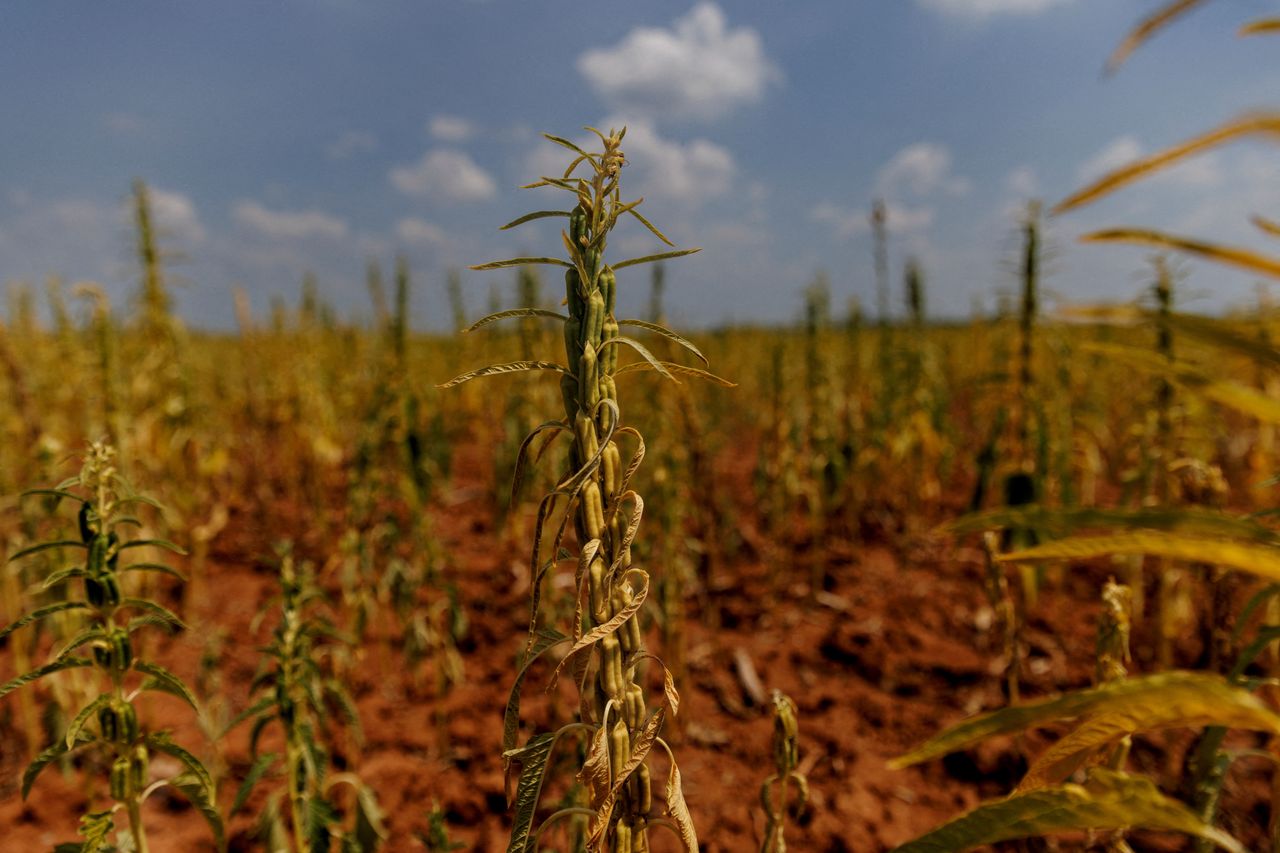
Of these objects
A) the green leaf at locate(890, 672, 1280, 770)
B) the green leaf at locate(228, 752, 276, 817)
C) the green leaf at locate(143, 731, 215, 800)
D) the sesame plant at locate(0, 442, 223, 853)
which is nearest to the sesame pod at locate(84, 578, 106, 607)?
the sesame plant at locate(0, 442, 223, 853)

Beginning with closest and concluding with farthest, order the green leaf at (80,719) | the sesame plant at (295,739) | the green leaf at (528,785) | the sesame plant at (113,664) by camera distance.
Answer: the green leaf at (528,785), the green leaf at (80,719), the sesame plant at (113,664), the sesame plant at (295,739)

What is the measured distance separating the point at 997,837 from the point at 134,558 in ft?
14.3

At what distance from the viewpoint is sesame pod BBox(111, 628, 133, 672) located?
49.5 inches

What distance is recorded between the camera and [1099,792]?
2.25ft

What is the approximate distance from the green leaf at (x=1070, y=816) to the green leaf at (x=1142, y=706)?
57 millimetres

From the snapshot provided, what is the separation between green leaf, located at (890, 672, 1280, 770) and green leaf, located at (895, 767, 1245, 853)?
0.19 ft

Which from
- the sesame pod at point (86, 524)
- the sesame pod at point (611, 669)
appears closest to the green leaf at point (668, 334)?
the sesame pod at point (611, 669)

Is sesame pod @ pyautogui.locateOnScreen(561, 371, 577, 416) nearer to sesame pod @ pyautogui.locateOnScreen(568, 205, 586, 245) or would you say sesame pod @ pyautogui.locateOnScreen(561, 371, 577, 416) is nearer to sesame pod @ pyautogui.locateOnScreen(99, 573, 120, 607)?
sesame pod @ pyautogui.locateOnScreen(568, 205, 586, 245)

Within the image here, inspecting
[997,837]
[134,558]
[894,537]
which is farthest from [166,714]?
[894,537]

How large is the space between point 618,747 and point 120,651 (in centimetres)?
99

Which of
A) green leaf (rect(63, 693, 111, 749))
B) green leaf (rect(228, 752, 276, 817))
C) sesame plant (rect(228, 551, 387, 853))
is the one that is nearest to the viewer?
green leaf (rect(63, 693, 111, 749))

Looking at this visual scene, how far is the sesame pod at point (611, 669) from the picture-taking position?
94 cm

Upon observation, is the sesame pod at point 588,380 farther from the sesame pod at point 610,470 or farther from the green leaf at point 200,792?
the green leaf at point 200,792

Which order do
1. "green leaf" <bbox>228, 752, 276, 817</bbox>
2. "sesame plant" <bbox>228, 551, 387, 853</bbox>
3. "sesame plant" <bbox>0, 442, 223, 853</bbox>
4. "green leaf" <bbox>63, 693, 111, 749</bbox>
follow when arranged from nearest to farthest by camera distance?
"green leaf" <bbox>63, 693, 111, 749</bbox>, "sesame plant" <bbox>0, 442, 223, 853</bbox>, "green leaf" <bbox>228, 752, 276, 817</bbox>, "sesame plant" <bbox>228, 551, 387, 853</bbox>
